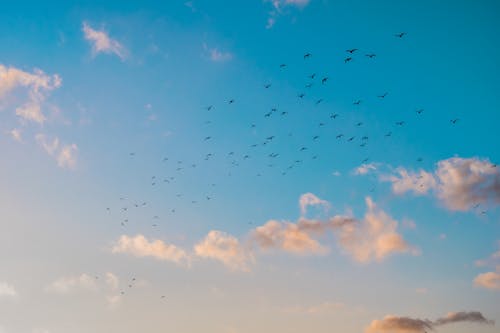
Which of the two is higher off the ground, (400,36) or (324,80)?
(400,36)

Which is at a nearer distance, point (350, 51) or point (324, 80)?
point (350, 51)

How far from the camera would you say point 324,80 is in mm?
56469

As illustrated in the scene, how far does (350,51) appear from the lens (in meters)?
52.7

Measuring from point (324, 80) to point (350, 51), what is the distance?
259 inches

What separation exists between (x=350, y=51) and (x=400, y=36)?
1009 cm

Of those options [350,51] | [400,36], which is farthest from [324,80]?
[400,36]

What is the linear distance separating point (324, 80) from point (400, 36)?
15.2 m

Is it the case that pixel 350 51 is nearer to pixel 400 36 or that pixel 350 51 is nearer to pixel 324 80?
pixel 324 80
